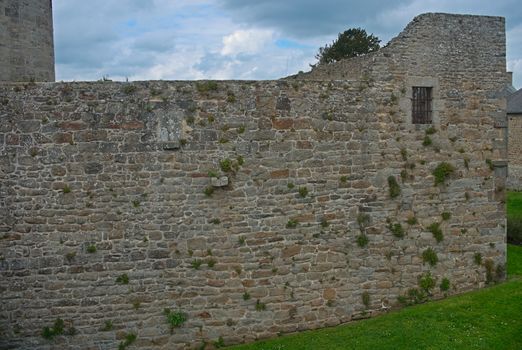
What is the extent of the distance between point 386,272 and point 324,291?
4.93 feet

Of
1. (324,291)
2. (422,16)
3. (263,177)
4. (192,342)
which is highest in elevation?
(422,16)

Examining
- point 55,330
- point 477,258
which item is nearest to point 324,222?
point 477,258

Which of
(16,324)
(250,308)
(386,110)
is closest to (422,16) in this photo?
(386,110)

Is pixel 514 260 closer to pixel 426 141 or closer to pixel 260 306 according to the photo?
pixel 426 141

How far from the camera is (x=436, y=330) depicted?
11867 mm

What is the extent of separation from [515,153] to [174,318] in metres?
35.1

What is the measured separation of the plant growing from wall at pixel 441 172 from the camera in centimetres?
1349

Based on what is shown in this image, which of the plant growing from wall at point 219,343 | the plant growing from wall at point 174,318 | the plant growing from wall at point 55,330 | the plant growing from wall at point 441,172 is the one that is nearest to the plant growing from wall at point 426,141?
the plant growing from wall at point 441,172

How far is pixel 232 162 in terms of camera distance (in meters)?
12.0

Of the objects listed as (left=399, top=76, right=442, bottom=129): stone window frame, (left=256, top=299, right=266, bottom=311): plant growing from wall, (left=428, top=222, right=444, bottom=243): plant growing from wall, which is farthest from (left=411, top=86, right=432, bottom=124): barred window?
(left=256, top=299, right=266, bottom=311): plant growing from wall

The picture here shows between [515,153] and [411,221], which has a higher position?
[515,153]

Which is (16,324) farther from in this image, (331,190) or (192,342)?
(331,190)

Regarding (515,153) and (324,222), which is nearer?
(324,222)

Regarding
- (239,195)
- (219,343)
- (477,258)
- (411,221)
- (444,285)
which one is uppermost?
(239,195)
